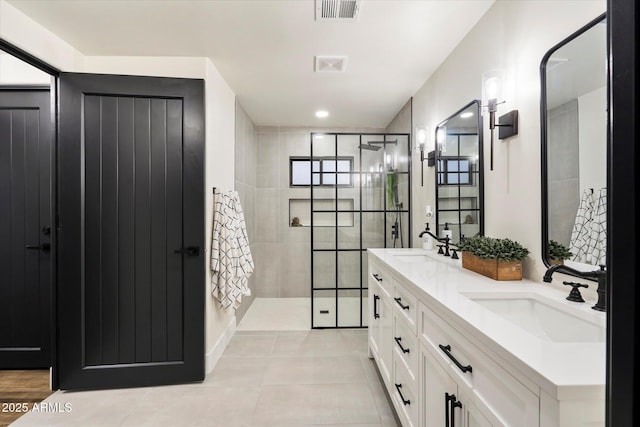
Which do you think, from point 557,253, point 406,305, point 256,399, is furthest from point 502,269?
point 256,399

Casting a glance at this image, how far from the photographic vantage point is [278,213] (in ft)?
14.9

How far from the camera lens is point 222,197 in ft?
8.57

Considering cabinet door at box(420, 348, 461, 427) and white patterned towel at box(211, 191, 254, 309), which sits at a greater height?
white patterned towel at box(211, 191, 254, 309)

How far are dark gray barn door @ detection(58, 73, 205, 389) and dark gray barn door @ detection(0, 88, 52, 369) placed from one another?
59 cm

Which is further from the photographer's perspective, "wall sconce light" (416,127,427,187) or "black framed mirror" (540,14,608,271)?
"wall sconce light" (416,127,427,187)

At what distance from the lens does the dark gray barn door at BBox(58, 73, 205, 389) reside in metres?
2.16

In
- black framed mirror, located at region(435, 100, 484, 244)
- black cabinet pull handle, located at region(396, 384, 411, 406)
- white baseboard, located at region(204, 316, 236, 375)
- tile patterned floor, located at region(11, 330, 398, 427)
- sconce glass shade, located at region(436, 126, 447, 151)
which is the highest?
sconce glass shade, located at region(436, 126, 447, 151)

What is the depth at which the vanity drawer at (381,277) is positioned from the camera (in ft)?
6.50

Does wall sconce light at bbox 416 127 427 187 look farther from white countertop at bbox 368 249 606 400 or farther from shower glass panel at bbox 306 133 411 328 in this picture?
white countertop at bbox 368 249 606 400

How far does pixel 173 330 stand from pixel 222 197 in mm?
1082

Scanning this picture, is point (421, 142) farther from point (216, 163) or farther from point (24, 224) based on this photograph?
point (24, 224)

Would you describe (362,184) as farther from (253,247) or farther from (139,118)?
(139,118)

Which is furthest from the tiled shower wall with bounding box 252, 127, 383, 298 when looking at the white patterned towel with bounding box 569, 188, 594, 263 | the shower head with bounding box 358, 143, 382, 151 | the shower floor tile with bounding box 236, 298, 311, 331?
the white patterned towel with bounding box 569, 188, 594, 263

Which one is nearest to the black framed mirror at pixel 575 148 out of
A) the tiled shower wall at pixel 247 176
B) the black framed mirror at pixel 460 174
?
the black framed mirror at pixel 460 174
